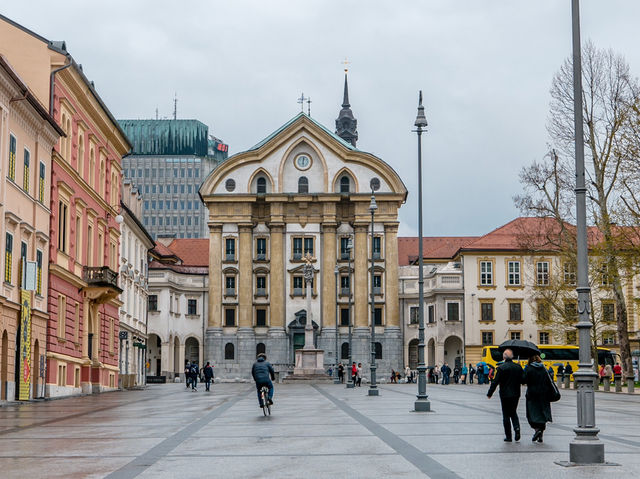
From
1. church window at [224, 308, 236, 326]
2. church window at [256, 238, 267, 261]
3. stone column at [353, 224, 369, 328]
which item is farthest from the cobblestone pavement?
church window at [256, 238, 267, 261]

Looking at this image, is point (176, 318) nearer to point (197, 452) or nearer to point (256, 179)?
point (256, 179)

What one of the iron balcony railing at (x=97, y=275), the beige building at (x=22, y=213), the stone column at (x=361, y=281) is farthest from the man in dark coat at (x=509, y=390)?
the stone column at (x=361, y=281)

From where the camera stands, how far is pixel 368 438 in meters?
17.7

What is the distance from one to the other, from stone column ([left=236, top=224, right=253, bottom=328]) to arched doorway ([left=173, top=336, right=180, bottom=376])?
24.1 feet

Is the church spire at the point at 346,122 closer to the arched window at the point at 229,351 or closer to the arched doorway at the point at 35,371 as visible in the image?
the arched window at the point at 229,351

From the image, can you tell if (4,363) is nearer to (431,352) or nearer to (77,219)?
(77,219)

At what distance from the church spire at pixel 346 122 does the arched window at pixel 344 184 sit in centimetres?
2991

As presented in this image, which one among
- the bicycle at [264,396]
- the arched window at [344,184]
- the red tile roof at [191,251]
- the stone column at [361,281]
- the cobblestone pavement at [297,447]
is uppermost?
the arched window at [344,184]

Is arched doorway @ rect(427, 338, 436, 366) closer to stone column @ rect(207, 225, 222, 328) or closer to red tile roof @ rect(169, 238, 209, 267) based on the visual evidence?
stone column @ rect(207, 225, 222, 328)

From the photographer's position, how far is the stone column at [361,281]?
94.0 m

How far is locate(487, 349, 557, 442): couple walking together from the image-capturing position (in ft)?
54.6

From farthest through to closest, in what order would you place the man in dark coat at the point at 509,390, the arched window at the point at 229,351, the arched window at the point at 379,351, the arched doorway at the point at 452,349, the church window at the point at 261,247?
the church window at the point at 261,247 < the arched window at the point at 229,351 < the arched doorway at the point at 452,349 < the arched window at the point at 379,351 < the man in dark coat at the point at 509,390

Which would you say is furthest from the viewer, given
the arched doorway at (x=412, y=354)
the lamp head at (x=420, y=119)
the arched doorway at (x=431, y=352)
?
A: the arched doorway at (x=412, y=354)

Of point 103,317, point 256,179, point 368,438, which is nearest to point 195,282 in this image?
point 256,179
